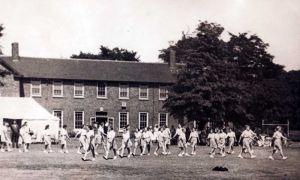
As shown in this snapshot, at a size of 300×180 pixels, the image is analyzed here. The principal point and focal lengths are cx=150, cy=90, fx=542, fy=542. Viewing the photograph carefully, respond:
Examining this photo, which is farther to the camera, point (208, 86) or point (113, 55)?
point (113, 55)

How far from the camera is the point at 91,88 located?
5612cm

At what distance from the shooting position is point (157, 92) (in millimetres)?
58250

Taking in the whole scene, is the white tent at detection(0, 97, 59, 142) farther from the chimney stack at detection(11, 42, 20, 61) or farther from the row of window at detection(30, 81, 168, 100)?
the chimney stack at detection(11, 42, 20, 61)

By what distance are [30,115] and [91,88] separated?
43.4 ft

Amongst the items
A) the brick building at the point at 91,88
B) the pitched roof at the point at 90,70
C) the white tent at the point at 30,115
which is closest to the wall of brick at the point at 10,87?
the brick building at the point at 91,88

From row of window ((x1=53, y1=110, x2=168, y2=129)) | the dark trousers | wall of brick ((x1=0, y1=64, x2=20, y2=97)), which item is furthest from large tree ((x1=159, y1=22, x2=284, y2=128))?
wall of brick ((x1=0, y1=64, x2=20, y2=97))

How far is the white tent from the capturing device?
4325 centimetres

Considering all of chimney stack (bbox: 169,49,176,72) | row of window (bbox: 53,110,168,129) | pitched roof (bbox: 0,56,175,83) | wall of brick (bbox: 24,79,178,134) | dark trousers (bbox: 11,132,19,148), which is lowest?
dark trousers (bbox: 11,132,19,148)

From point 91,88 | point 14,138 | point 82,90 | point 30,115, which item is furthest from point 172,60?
point 14,138

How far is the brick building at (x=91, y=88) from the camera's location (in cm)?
5425

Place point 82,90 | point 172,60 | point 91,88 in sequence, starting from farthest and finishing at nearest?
point 172,60
point 91,88
point 82,90

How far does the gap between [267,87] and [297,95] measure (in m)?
29.0

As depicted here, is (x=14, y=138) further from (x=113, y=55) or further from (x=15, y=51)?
(x=113, y=55)

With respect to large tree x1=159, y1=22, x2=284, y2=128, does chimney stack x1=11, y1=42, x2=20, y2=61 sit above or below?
above
